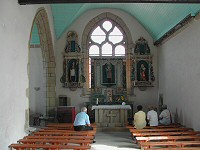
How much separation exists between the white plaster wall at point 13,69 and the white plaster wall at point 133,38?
542 centimetres

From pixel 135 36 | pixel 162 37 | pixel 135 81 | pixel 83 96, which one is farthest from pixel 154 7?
pixel 83 96

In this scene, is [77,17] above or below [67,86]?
above

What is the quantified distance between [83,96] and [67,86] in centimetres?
86

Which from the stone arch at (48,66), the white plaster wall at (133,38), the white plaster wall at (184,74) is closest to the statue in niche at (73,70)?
the white plaster wall at (133,38)

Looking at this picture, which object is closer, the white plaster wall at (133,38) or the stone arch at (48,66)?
the stone arch at (48,66)

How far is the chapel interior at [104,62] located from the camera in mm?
11367

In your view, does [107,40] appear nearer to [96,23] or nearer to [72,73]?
[96,23]

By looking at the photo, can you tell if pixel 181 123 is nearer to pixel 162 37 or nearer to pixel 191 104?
pixel 191 104

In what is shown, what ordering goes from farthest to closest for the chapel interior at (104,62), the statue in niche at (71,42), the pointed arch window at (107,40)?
the pointed arch window at (107,40), the statue in niche at (71,42), the chapel interior at (104,62)

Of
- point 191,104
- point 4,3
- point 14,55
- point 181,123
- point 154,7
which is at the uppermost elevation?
point 154,7

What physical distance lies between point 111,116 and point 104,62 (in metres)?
2.71

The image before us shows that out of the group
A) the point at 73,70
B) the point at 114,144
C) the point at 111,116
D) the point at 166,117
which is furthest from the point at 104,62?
the point at 114,144

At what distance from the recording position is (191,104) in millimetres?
9086

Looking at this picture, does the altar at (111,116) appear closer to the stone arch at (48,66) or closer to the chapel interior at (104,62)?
the chapel interior at (104,62)
